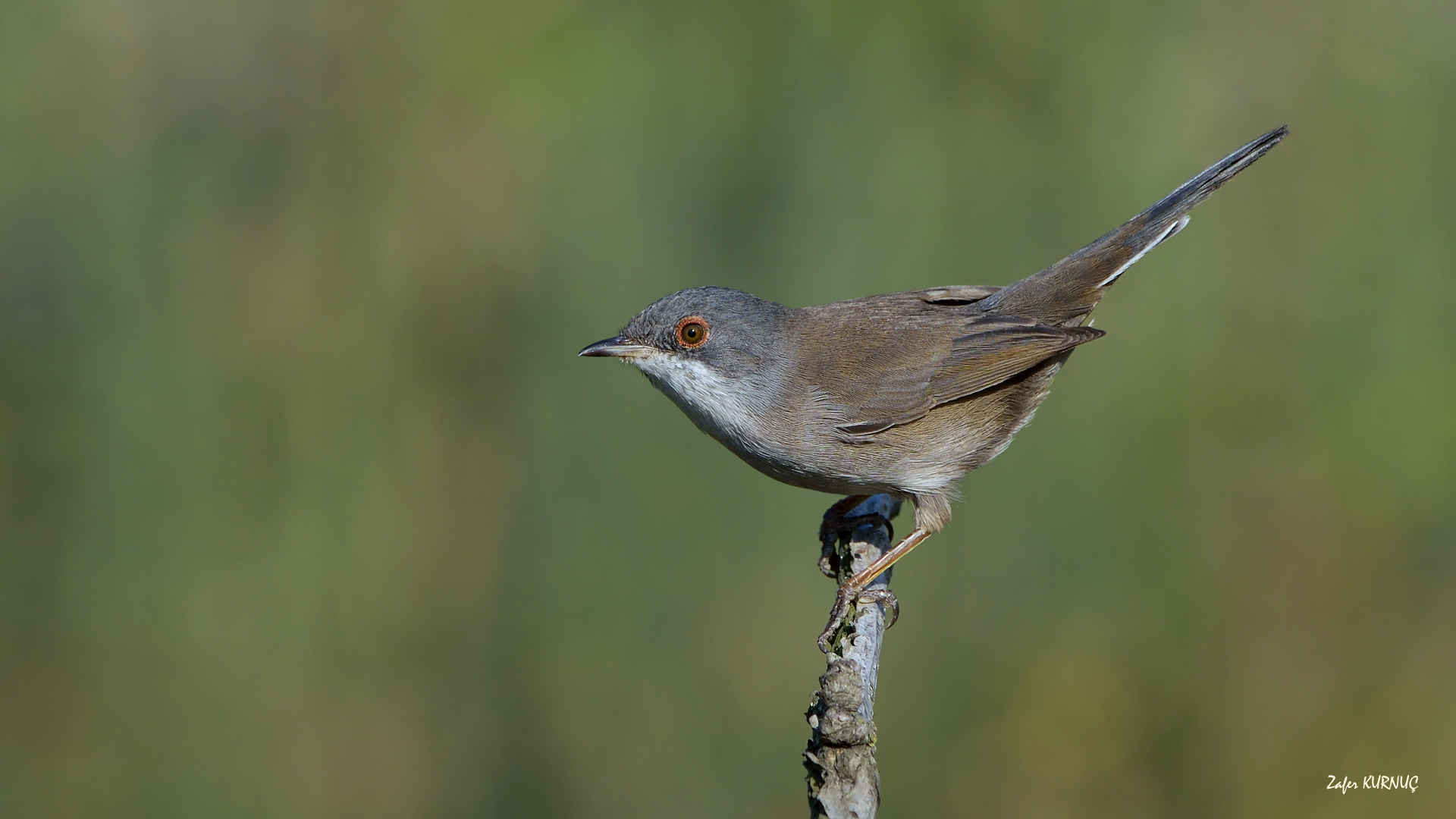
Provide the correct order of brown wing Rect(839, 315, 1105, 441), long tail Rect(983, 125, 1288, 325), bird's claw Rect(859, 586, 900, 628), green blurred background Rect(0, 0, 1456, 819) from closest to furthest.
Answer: bird's claw Rect(859, 586, 900, 628) → brown wing Rect(839, 315, 1105, 441) → long tail Rect(983, 125, 1288, 325) → green blurred background Rect(0, 0, 1456, 819)

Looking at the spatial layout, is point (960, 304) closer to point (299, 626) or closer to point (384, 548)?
point (384, 548)

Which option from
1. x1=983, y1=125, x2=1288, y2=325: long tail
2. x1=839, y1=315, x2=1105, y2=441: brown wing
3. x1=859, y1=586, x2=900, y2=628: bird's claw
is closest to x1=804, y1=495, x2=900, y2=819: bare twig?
x1=859, y1=586, x2=900, y2=628: bird's claw

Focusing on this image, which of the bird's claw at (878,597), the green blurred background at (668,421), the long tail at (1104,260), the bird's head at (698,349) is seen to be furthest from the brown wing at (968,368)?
the green blurred background at (668,421)

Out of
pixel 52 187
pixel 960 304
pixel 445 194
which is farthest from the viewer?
pixel 445 194

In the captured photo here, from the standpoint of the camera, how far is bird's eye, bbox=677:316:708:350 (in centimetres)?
415

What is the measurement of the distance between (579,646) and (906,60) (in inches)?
139

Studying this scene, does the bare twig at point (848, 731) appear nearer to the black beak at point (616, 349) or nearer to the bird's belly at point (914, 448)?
the bird's belly at point (914, 448)

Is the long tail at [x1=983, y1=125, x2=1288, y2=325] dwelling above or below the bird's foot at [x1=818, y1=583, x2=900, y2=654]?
above

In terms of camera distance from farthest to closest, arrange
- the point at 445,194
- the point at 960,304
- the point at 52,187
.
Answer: the point at 445,194 → the point at 52,187 → the point at 960,304

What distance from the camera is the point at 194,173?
5.09m

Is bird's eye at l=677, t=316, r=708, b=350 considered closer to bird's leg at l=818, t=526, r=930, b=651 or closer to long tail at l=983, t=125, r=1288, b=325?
bird's leg at l=818, t=526, r=930, b=651

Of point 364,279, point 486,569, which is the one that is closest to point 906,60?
point 364,279

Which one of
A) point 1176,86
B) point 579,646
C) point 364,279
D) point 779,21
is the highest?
point 779,21

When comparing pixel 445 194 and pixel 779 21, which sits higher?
pixel 779 21
